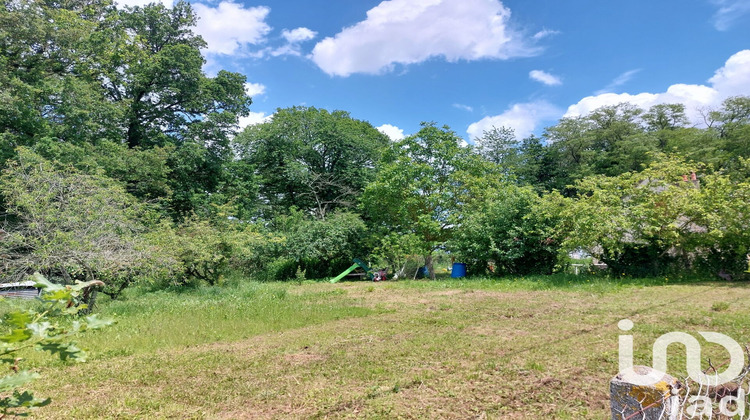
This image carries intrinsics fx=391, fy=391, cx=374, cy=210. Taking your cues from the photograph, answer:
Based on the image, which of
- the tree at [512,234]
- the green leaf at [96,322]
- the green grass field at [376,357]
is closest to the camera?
the green leaf at [96,322]

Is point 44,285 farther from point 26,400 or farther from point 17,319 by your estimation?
point 26,400

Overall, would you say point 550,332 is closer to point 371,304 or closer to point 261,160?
point 371,304

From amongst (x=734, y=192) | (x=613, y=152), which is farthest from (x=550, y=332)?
(x=613, y=152)

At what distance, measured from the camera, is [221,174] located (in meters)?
19.5

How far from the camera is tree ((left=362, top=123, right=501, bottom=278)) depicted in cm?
1631

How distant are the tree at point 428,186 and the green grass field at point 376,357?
7.43 m

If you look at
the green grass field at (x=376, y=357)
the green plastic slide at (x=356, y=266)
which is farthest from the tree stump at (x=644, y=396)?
the green plastic slide at (x=356, y=266)

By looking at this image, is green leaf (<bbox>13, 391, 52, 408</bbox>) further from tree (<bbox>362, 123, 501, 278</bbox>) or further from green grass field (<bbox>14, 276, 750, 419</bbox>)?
tree (<bbox>362, 123, 501, 278</bbox>)

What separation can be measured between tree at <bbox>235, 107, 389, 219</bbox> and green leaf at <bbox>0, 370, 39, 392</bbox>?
65.5 ft

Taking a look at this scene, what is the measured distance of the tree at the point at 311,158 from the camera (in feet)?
71.5

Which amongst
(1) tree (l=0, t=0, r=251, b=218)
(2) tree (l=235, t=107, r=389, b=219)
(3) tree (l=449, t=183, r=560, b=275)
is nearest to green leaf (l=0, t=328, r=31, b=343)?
(3) tree (l=449, t=183, r=560, b=275)

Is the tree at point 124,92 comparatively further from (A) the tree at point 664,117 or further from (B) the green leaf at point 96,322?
(A) the tree at point 664,117

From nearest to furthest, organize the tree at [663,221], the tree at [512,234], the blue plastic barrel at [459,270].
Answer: the tree at [663,221], the tree at [512,234], the blue plastic barrel at [459,270]

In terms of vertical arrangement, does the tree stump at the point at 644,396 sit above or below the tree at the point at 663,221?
below
